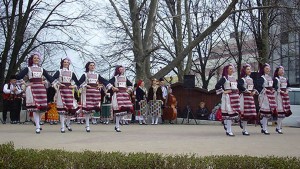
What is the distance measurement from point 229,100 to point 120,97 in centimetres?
362

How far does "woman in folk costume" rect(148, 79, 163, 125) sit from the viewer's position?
68.5ft

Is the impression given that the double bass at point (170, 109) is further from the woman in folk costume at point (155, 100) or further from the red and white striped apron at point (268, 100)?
the red and white striped apron at point (268, 100)

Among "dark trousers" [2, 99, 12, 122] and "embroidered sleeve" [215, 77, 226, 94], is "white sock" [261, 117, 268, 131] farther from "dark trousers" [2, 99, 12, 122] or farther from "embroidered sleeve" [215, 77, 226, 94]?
"dark trousers" [2, 99, 12, 122]

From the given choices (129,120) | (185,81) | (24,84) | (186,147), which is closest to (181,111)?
(185,81)

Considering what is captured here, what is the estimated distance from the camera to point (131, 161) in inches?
247

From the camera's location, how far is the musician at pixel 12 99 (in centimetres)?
1939

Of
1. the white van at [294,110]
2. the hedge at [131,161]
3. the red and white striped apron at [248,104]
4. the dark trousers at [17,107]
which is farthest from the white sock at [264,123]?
the dark trousers at [17,107]

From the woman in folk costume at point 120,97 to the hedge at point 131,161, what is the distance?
25.3ft

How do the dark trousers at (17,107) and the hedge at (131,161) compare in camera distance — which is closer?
the hedge at (131,161)

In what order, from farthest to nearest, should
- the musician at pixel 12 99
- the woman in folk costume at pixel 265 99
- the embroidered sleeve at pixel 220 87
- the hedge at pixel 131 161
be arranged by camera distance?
the musician at pixel 12 99 → the woman in folk costume at pixel 265 99 → the embroidered sleeve at pixel 220 87 → the hedge at pixel 131 161

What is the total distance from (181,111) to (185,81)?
65.3 inches

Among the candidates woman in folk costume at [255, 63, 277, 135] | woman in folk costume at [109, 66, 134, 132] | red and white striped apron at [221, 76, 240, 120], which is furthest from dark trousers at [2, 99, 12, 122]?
woman in folk costume at [255, 63, 277, 135]

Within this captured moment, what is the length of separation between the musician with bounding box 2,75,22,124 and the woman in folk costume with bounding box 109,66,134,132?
648cm

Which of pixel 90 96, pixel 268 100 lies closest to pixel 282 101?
pixel 268 100
